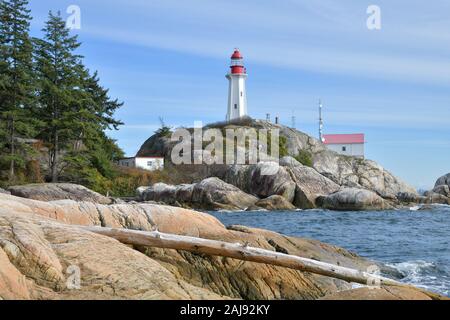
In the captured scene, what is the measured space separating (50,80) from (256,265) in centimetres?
3491

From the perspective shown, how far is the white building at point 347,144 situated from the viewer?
7731 cm

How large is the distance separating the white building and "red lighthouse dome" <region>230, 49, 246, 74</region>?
59.7ft

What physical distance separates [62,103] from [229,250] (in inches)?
1320

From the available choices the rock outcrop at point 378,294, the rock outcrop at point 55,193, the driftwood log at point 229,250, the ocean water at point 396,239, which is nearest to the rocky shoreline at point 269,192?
the ocean water at point 396,239

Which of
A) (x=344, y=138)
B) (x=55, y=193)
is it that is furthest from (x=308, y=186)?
(x=344, y=138)

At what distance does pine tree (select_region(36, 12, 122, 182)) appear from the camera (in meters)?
39.3

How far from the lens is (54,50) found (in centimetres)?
4097

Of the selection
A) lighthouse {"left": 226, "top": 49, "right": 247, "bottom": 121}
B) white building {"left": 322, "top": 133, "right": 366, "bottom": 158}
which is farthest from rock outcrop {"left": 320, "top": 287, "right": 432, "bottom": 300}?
white building {"left": 322, "top": 133, "right": 366, "bottom": 158}

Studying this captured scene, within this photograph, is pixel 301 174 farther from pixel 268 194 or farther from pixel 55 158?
pixel 55 158

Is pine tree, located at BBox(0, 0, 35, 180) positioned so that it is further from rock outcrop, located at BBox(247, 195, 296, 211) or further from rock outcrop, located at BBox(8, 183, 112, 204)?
rock outcrop, located at BBox(247, 195, 296, 211)

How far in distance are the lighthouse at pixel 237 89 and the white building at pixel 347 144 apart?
16002 millimetres

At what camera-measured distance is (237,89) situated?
66.2 meters

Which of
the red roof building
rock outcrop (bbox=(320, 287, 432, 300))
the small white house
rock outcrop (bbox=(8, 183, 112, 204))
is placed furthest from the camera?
the red roof building

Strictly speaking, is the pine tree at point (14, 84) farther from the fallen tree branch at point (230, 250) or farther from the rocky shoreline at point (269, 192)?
the fallen tree branch at point (230, 250)
